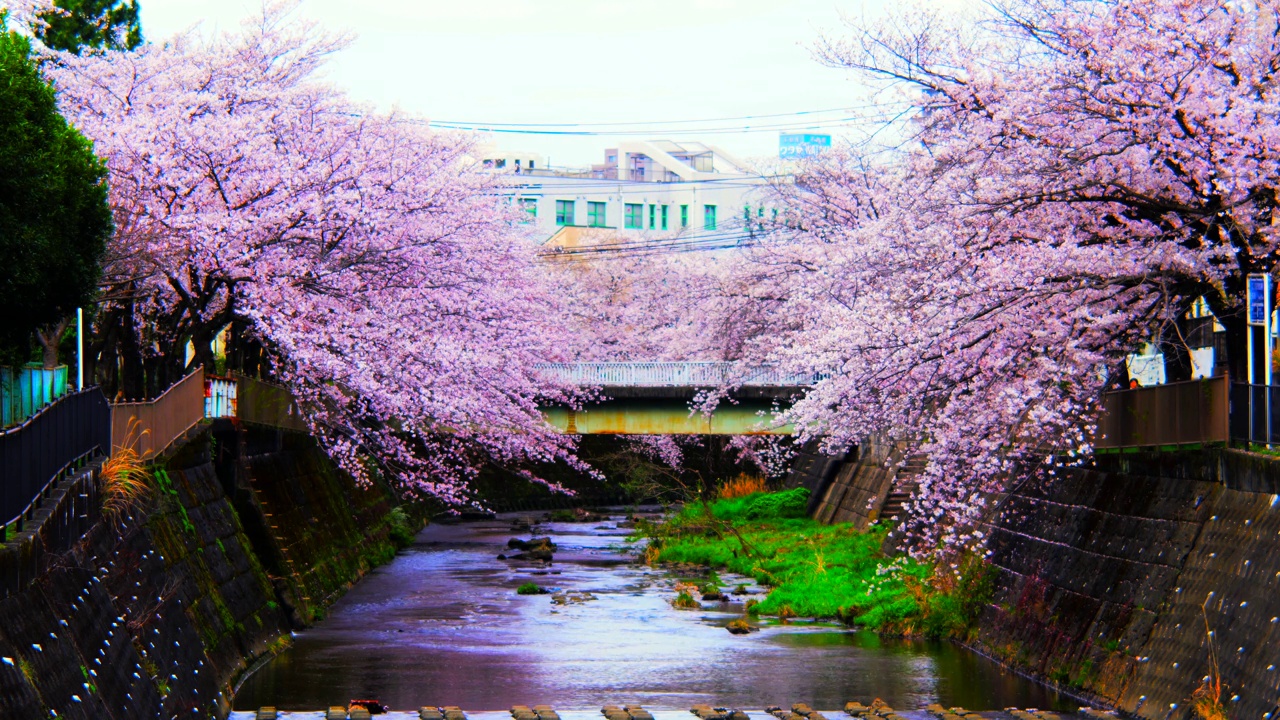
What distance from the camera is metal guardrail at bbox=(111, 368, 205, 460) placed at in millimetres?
15891

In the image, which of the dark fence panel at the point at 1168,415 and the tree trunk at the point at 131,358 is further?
the tree trunk at the point at 131,358

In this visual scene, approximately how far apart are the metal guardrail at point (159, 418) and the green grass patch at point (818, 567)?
11.1m

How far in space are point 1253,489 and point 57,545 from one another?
11291 millimetres

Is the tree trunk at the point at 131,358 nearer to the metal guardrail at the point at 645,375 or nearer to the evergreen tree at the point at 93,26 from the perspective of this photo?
the evergreen tree at the point at 93,26

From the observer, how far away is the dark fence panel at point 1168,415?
14.8m

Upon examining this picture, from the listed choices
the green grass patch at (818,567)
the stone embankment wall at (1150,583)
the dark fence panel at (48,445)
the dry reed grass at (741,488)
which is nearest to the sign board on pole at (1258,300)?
the stone embankment wall at (1150,583)

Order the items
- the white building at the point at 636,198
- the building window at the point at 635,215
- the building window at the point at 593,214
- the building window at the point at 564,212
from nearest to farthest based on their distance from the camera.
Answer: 1. the white building at the point at 636,198
2. the building window at the point at 564,212
3. the building window at the point at 593,214
4. the building window at the point at 635,215

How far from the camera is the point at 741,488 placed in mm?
47375

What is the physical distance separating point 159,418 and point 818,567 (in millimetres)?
15430

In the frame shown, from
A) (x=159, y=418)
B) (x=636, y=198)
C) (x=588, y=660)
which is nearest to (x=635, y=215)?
(x=636, y=198)

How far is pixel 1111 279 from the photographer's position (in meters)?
15.1

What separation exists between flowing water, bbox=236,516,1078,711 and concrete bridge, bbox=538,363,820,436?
15622 mm

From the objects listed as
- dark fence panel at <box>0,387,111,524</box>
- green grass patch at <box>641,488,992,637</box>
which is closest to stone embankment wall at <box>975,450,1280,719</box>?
green grass patch at <box>641,488,992,637</box>

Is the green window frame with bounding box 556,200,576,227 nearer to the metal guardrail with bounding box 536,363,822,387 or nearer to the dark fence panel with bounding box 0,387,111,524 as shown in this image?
the metal guardrail with bounding box 536,363,822,387
